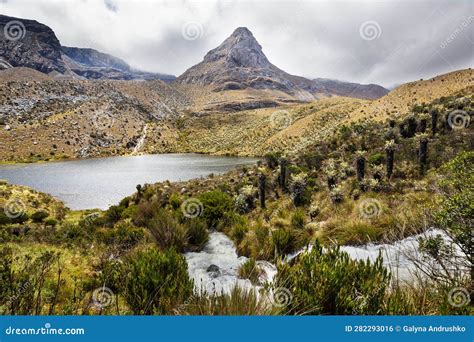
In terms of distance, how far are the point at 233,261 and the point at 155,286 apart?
330 cm

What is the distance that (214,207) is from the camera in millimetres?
10641

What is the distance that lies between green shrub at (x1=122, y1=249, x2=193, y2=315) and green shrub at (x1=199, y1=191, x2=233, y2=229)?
226 inches

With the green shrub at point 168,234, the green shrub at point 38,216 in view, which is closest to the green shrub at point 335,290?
the green shrub at point 168,234

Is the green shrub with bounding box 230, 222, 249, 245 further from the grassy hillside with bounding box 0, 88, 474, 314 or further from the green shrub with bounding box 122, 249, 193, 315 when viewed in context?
the green shrub with bounding box 122, 249, 193, 315

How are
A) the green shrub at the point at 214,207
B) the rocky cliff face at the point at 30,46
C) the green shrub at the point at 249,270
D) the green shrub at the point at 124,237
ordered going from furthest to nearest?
the rocky cliff face at the point at 30,46, the green shrub at the point at 214,207, the green shrub at the point at 124,237, the green shrub at the point at 249,270

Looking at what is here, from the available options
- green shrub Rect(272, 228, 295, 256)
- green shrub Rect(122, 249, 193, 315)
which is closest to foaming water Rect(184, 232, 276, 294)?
green shrub Rect(272, 228, 295, 256)

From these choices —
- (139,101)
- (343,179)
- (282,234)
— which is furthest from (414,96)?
(139,101)

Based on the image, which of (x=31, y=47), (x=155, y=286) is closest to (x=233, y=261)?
(x=155, y=286)

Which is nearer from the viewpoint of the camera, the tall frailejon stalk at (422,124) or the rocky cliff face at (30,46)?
the tall frailejon stalk at (422,124)

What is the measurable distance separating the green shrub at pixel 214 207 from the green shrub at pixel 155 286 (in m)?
5.75

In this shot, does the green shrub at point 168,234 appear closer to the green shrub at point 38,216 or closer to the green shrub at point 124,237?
the green shrub at point 124,237

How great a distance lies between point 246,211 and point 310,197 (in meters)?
3.07

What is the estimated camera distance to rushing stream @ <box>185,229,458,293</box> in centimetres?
524

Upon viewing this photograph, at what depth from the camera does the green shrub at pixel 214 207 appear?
33.4 ft
